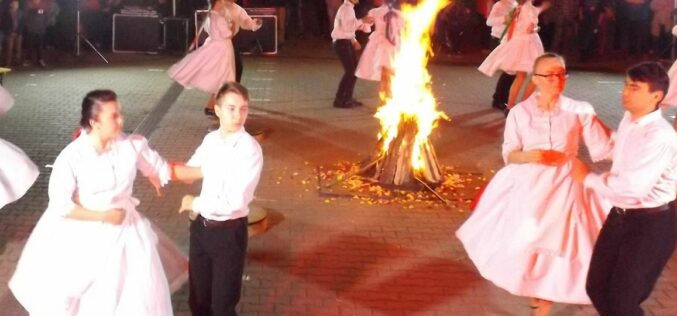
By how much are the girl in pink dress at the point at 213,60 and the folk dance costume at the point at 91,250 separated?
617 centimetres

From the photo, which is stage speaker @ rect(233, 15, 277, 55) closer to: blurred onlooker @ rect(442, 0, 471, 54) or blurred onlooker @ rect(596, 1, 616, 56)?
blurred onlooker @ rect(442, 0, 471, 54)

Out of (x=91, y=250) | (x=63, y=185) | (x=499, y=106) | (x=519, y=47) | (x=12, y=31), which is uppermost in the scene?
(x=519, y=47)

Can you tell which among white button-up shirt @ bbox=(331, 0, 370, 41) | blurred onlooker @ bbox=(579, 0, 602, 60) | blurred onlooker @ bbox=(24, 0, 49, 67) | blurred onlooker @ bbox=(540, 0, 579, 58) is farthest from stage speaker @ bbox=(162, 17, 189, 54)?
blurred onlooker @ bbox=(579, 0, 602, 60)

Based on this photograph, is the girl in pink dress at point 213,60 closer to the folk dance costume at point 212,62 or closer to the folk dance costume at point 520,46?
the folk dance costume at point 212,62

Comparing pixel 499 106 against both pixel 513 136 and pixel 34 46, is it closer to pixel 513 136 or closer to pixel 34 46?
pixel 513 136

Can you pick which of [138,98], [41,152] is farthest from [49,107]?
[41,152]

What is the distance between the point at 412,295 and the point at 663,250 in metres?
2.01

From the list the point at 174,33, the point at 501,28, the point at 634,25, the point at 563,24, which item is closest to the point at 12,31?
the point at 174,33

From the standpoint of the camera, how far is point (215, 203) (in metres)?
4.49

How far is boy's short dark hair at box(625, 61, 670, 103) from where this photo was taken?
4.39 m

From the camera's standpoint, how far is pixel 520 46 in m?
12.1

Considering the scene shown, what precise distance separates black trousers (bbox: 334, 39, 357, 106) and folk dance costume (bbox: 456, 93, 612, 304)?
746cm

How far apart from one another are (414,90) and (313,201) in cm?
164

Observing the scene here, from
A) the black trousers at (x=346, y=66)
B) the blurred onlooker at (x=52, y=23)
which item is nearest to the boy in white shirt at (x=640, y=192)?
the black trousers at (x=346, y=66)
